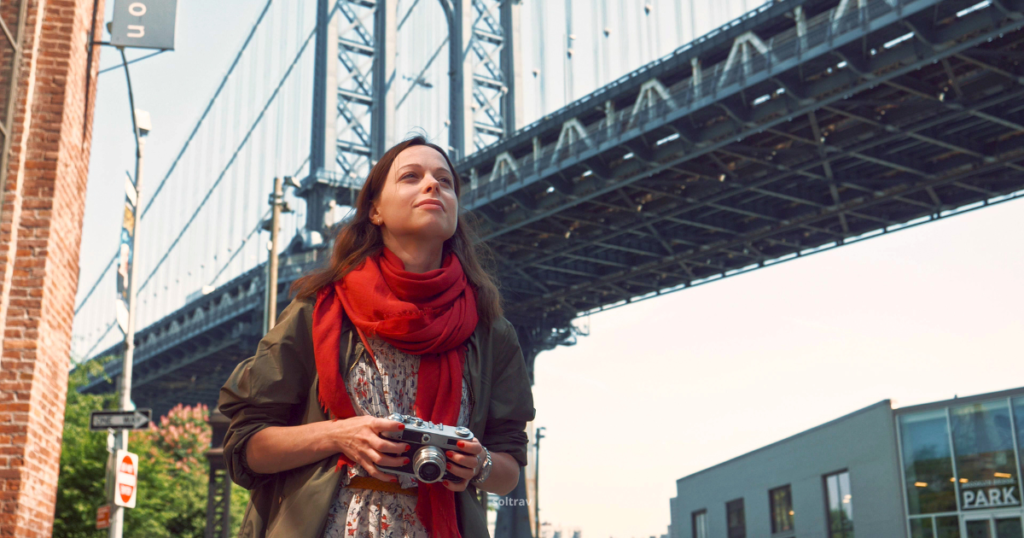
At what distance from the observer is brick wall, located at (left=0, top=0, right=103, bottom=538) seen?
8164 millimetres

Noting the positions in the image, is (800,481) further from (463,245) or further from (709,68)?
(463,245)

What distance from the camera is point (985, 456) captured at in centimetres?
2345

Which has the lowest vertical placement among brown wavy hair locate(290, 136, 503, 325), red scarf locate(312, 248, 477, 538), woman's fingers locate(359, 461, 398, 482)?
woman's fingers locate(359, 461, 398, 482)

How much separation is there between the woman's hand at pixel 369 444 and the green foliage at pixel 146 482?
15.4 m

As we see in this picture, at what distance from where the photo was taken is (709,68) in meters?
26.5

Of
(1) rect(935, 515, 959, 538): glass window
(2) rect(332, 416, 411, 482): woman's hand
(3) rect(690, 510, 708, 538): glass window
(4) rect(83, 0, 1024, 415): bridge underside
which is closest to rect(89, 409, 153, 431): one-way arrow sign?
(2) rect(332, 416, 411, 482): woman's hand

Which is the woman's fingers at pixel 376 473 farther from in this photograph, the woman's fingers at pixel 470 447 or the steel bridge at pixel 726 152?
the steel bridge at pixel 726 152

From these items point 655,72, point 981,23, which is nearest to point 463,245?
point 981,23

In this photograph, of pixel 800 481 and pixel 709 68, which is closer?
pixel 709 68

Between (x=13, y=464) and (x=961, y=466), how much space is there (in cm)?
2163

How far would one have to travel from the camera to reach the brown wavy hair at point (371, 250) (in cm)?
239

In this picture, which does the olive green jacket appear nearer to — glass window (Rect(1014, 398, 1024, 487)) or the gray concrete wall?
glass window (Rect(1014, 398, 1024, 487))

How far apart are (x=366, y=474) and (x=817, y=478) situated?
30264mm

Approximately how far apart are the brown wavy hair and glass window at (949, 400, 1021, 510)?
2347cm
